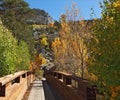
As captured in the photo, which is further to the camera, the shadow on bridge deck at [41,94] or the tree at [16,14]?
the tree at [16,14]

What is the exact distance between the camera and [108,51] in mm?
5715

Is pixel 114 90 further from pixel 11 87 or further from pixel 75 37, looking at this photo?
pixel 75 37

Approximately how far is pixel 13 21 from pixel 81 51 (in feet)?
57.1

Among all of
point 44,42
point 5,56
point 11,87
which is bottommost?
point 11,87

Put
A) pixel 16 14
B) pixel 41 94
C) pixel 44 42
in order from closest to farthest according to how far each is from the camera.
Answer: pixel 41 94
pixel 16 14
pixel 44 42

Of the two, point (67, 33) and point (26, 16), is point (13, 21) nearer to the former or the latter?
point (26, 16)

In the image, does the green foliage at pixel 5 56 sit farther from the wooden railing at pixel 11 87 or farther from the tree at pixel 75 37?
the tree at pixel 75 37

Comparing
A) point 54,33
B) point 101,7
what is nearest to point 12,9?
point 101,7

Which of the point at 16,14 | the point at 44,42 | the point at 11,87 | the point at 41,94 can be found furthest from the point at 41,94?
the point at 44,42

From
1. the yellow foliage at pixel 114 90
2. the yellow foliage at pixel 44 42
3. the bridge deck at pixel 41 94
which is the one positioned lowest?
the bridge deck at pixel 41 94

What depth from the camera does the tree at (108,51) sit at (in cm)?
546

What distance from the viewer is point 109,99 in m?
5.80

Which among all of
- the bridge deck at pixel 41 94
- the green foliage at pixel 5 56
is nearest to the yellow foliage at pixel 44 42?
the bridge deck at pixel 41 94

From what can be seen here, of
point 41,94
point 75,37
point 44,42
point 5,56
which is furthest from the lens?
point 44,42
